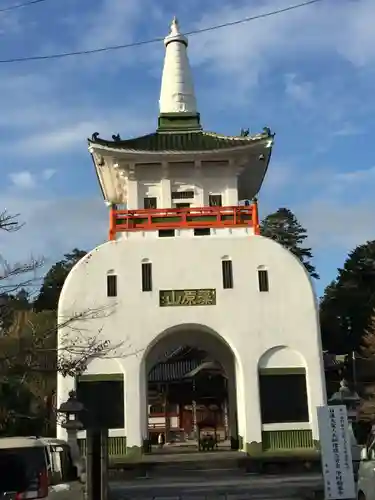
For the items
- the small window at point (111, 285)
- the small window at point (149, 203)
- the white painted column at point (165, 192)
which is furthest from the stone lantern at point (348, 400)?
the small window at point (149, 203)

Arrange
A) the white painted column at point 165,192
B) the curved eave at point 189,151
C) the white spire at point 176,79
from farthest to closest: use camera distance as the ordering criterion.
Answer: the white spire at point 176,79 < the white painted column at point 165,192 < the curved eave at point 189,151

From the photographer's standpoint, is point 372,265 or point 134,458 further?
point 372,265

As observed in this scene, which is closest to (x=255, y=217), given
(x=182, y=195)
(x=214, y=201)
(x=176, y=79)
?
(x=214, y=201)

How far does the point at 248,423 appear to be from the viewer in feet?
64.2

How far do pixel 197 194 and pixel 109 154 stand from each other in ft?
11.1

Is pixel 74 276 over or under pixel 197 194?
under

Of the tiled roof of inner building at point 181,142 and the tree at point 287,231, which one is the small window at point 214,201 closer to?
the tiled roof of inner building at point 181,142

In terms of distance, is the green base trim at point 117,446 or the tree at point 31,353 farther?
the green base trim at point 117,446

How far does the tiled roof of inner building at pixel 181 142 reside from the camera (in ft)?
72.4

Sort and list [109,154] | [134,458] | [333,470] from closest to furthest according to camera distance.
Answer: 1. [333,470]
2. [134,458]
3. [109,154]

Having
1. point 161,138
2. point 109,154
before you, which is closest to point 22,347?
point 109,154

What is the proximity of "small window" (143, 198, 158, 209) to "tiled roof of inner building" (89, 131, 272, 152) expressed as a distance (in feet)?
5.87

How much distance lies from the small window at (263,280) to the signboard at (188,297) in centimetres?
152

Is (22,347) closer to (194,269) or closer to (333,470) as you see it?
(333,470)
